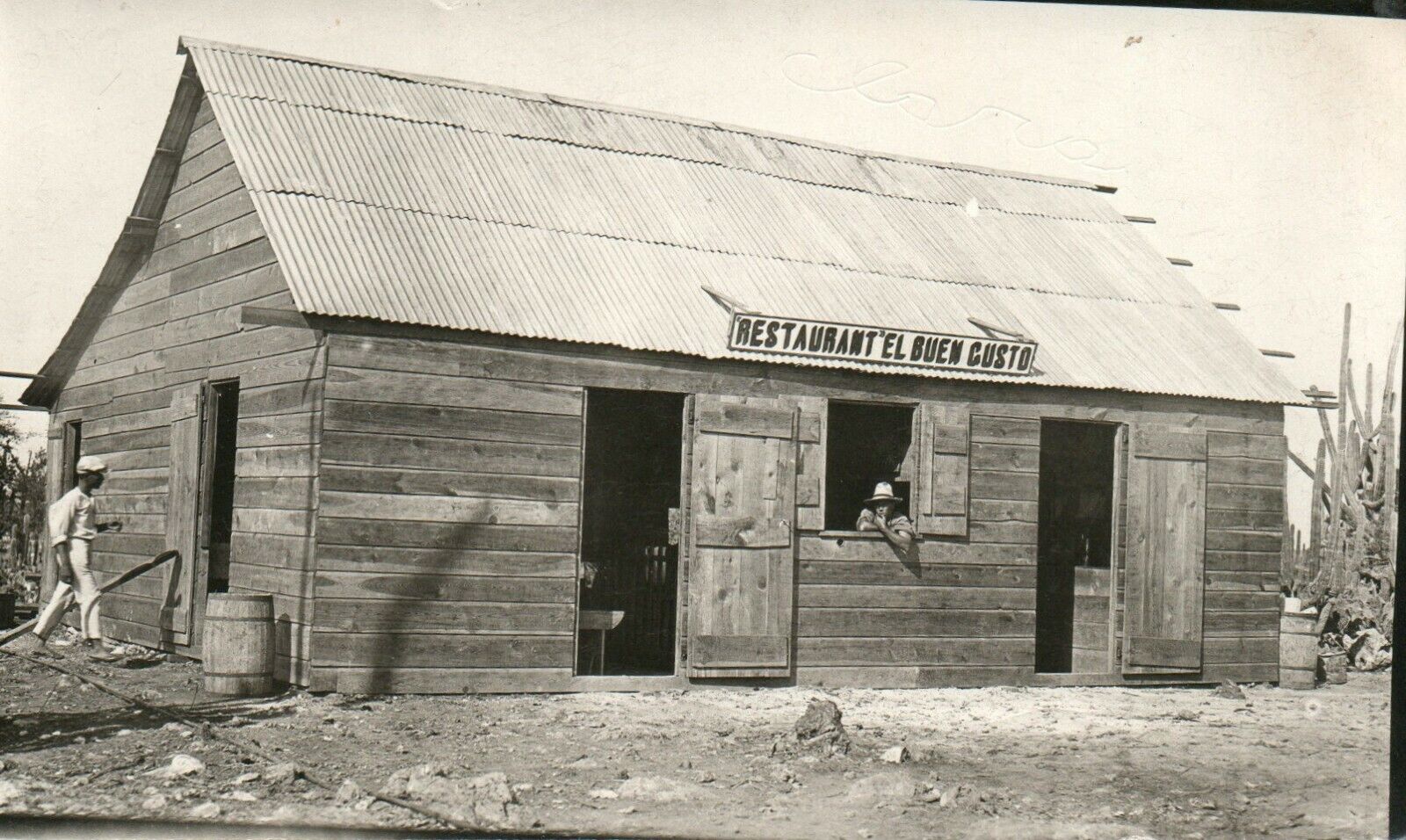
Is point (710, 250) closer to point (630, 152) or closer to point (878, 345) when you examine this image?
point (630, 152)

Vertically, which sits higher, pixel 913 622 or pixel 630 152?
pixel 630 152

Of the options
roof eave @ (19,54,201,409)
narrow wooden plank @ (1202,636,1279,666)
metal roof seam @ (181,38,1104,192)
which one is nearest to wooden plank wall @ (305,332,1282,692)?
narrow wooden plank @ (1202,636,1279,666)

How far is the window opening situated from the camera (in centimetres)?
1608

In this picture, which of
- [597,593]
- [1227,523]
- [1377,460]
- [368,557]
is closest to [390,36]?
[368,557]

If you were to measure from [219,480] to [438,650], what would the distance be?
4.88 m

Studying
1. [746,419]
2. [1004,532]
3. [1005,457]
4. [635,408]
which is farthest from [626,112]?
[1004,532]

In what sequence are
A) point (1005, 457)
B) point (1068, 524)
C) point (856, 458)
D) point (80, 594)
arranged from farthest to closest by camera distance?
point (856, 458) → point (1068, 524) → point (1005, 457) → point (80, 594)

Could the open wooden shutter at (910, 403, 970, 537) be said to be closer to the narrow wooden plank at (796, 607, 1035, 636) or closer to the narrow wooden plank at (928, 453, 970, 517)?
the narrow wooden plank at (928, 453, 970, 517)

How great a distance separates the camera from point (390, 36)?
12.1 m

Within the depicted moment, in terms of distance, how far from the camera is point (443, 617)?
11086 mm

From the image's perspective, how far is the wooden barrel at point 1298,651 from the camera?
14609 millimetres

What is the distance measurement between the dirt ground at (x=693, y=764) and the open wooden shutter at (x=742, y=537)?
1.43 feet

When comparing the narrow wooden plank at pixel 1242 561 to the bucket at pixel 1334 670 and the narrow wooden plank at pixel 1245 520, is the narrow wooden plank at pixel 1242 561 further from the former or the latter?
the bucket at pixel 1334 670

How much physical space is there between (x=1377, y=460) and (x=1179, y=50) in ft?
30.6
